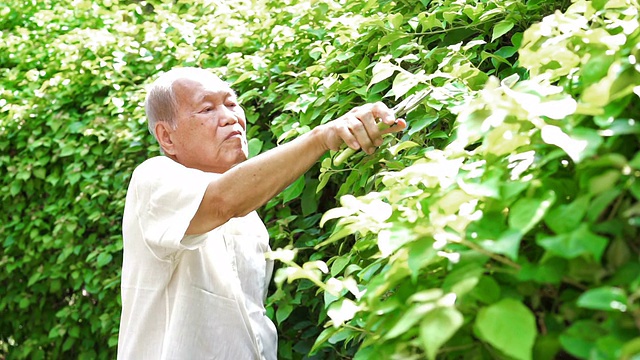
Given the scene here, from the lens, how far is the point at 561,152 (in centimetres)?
126

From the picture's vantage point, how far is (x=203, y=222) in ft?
7.37

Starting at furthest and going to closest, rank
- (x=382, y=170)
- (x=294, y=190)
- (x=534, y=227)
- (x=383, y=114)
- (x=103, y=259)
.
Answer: (x=103, y=259) → (x=294, y=190) → (x=382, y=170) → (x=383, y=114) → (x=534, y=227)

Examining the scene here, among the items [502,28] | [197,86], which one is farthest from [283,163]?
[502,28]

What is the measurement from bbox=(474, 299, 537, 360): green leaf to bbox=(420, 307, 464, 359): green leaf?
0.14 ft

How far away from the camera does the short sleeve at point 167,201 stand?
87.8 inches

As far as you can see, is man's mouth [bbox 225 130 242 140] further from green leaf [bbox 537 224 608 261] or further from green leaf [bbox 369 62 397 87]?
green leaf [bbox 537 224 608 261]

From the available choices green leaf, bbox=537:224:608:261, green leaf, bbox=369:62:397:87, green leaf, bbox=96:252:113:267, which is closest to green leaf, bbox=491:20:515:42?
green leaf, bbox=369:62:397:87

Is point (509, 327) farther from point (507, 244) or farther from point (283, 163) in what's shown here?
point (283, 163)

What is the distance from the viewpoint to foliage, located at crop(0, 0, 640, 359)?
1.18 m

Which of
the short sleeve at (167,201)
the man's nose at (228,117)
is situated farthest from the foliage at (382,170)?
the short sleeve at (167,201)

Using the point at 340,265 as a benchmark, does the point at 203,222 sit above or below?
above

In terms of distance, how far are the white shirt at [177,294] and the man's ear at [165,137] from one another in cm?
27

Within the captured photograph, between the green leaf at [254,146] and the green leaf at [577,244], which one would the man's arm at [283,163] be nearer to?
the green leaf at [577,244]

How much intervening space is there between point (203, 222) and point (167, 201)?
5.1 inches
